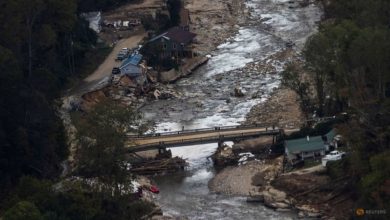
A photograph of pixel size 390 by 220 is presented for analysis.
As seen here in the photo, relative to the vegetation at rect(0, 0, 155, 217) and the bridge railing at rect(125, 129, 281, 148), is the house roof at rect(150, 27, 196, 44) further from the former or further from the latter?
the bridge railing at rect(125, 129, 281, 148)

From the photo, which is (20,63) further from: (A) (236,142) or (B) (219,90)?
(B) (219,90)

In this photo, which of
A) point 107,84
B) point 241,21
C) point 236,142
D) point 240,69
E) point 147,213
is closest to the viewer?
point 147,213

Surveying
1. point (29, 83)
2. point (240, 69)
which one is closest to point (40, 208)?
point (29, 83)

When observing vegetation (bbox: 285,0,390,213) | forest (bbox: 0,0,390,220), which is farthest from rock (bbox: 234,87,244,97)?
vegetation (bbox: 285,0,390,213)

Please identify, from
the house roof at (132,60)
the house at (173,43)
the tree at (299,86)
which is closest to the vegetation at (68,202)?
the tree at (299,86)

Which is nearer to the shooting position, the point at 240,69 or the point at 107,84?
the point at 107,84
